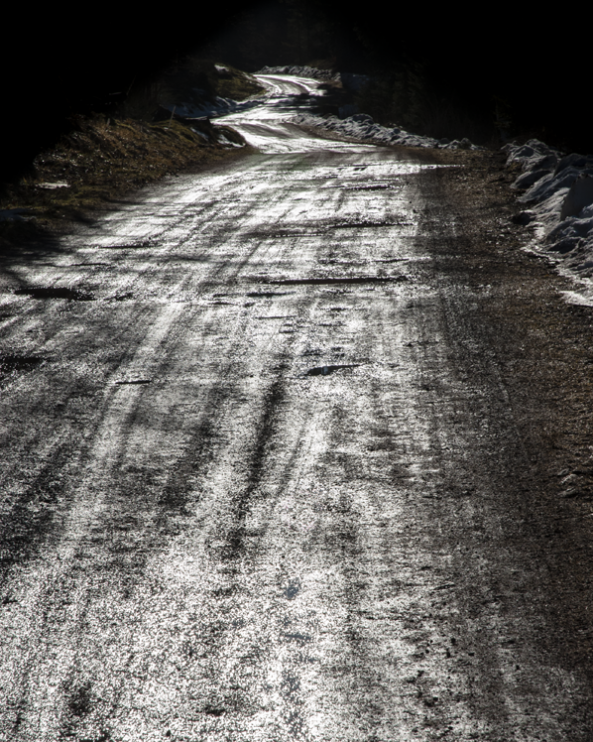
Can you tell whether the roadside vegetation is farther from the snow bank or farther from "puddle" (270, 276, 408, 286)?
the snow bank

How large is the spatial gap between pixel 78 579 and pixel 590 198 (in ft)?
25.1

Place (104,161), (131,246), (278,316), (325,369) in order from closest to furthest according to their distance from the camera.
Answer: (325,369) < (278,316) < (131,246) < (104,161)

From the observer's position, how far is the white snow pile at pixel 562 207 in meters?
7.61

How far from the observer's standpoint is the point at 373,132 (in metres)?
29.3

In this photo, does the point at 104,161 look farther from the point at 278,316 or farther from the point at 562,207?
the point at 278,316

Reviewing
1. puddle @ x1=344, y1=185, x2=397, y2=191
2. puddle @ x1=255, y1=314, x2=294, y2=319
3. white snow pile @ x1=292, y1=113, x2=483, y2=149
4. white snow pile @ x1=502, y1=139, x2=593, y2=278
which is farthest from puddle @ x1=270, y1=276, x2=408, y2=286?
white snow pile @ x1=292, y1=113, x2=483, y2=149

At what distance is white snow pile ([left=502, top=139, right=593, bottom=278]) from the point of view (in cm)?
761

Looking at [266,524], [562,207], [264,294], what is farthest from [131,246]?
[266,524]

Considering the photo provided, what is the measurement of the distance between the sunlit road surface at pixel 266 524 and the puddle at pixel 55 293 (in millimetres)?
38

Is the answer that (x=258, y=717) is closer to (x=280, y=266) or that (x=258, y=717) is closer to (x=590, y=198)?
(x=280, y=266)

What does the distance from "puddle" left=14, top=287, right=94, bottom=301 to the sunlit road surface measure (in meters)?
0.04

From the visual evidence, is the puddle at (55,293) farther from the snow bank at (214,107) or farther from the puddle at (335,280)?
the snow bank at (214,107)

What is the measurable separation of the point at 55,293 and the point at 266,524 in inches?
175

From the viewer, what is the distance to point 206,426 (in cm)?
427
